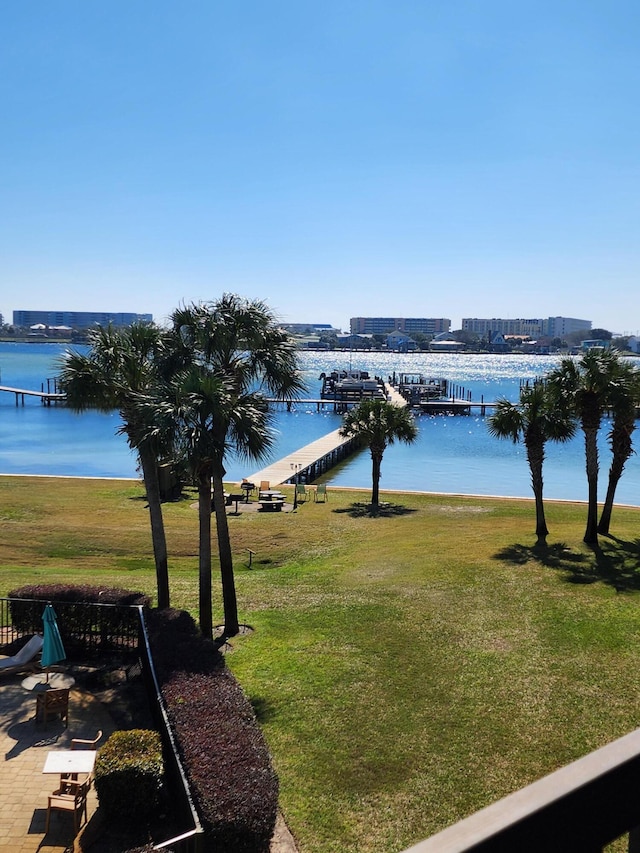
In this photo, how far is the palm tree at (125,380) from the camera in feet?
48.0

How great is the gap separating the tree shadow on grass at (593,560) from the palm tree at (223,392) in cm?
906

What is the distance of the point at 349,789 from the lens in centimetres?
881

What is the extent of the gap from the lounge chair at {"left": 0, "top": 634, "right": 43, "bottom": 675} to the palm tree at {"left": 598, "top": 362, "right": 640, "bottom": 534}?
1768 centimetres

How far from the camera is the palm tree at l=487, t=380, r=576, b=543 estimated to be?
2327cm

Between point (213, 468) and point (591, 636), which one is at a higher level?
point (213, 468)

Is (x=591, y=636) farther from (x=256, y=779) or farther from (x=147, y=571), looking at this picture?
(x=147, y=571)

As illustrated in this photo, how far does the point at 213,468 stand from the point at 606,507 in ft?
51.4

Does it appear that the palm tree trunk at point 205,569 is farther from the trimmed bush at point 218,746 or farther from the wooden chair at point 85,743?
the wooden chair at point 85,743

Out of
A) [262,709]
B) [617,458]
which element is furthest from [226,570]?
[617,458]

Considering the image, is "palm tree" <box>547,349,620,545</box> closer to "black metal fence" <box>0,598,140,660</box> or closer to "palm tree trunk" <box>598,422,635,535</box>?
"palm tree trunk" <box>598,422,635,535</box>

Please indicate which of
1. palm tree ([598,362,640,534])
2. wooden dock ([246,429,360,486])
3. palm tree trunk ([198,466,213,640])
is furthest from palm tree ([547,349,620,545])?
wooden dock ([246,429,360,486])

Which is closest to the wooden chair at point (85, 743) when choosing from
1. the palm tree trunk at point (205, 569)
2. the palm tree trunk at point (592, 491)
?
the palm tree trunk at point (205, 569)

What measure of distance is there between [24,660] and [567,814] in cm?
1266

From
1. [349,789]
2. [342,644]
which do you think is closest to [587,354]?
[342,644]
